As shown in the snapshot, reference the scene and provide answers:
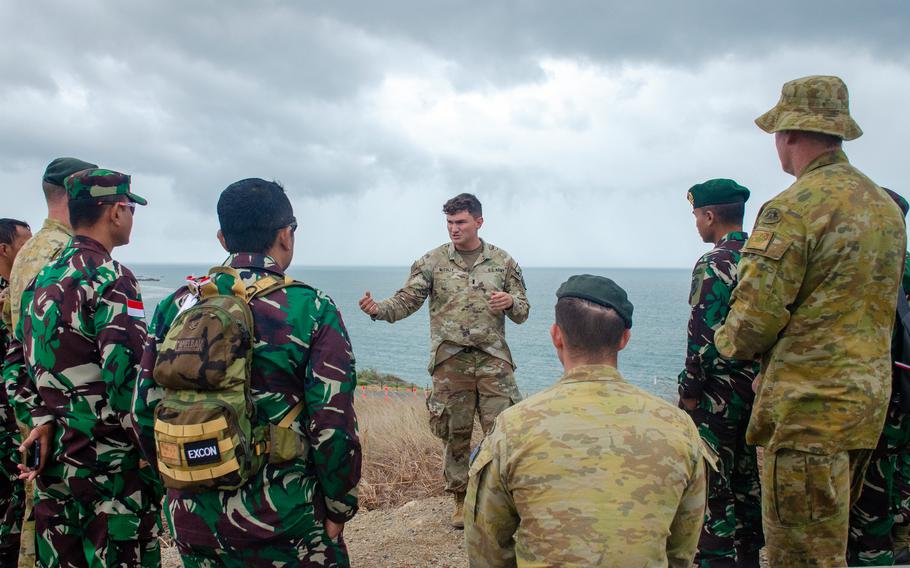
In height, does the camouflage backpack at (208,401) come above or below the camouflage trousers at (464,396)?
above

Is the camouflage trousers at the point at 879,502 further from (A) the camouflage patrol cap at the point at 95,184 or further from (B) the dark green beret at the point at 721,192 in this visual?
(A) the camouflage patrol cap at the point at 95,184

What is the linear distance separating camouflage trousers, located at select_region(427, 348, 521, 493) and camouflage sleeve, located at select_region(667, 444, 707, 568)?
11.0 ft

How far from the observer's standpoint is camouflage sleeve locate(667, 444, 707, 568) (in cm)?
218

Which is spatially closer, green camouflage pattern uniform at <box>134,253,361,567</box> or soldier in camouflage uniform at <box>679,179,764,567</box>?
green camouflage pattern uniform at <box>134,253,361,567</box>

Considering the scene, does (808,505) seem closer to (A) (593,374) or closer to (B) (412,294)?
(A) (593,374)

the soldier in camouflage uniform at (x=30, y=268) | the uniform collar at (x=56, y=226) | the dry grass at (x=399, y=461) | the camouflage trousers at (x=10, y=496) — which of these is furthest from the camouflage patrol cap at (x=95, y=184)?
the dry grass at (x=399, y=461)

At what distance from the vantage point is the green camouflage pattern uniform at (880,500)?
3459 millimetres

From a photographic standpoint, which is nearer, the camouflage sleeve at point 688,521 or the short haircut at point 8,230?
the camouflage sleeve at point 688,521

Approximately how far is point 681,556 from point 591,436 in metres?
0.59

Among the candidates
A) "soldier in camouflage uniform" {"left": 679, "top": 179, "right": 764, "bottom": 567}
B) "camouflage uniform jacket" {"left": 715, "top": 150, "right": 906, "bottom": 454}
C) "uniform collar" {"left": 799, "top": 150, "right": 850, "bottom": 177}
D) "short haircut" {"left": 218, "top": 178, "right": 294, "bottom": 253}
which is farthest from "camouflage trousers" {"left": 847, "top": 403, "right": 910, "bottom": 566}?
"short haircut" {"left": 218, "top": 178, "right": 294, "bottom": 253}

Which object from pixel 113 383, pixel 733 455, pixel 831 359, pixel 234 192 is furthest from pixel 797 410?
pixel 113 383

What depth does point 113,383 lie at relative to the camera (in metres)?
3.30

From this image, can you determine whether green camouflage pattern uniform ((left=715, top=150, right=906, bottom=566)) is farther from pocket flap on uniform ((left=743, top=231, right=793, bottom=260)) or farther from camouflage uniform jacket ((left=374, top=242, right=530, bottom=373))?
camouflage uniform jacket ((left=374, top=242, right=530, bottom=373))

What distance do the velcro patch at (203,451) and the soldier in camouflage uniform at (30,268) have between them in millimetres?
1986
